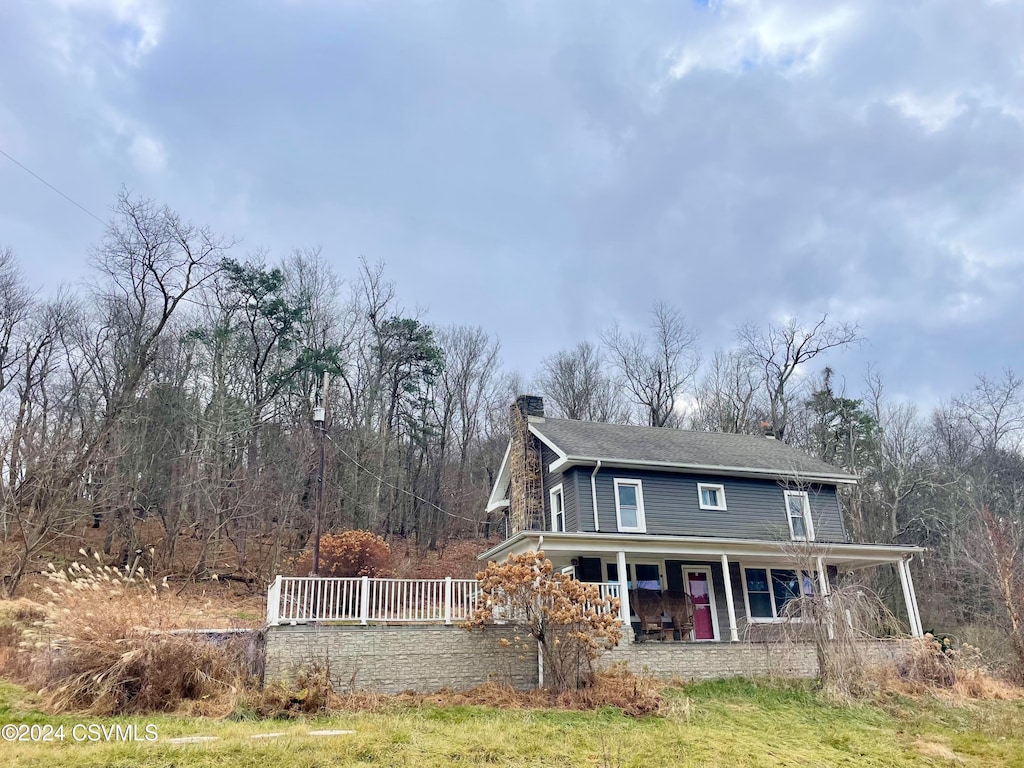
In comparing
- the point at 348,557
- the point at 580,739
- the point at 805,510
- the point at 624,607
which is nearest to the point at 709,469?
the point at 805,510

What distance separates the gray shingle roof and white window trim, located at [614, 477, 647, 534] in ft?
2.04

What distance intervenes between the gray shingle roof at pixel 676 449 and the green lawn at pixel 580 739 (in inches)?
291

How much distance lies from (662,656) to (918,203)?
18.9 meters

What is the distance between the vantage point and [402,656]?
36.8 feet

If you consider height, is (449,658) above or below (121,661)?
below

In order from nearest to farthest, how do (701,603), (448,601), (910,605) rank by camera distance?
(448,601), (910,605), (701,603)

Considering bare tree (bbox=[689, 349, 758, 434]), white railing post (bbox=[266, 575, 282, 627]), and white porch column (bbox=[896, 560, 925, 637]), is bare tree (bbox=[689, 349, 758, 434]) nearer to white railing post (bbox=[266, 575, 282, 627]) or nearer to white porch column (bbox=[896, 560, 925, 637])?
white porch column (bbox=[896, 560, 925, 637])

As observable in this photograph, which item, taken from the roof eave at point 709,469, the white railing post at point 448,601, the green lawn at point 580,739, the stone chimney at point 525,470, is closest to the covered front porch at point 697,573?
the stone chimney at point 525,470

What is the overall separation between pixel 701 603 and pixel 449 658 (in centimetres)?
850

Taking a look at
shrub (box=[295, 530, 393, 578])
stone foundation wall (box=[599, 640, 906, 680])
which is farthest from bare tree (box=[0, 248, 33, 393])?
stone foundation wall (box=[599, 640, 906, 680])

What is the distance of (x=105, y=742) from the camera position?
6.86m

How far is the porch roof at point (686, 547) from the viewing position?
14.4 m

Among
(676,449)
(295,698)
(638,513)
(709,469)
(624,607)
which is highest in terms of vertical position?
(676,449)

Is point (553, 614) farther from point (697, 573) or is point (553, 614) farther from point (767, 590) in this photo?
point (767, 590)
